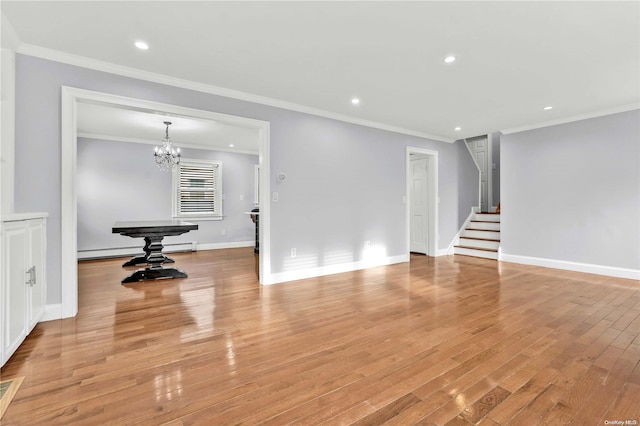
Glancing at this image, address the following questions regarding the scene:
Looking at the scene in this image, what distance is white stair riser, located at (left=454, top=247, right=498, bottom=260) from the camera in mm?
5705

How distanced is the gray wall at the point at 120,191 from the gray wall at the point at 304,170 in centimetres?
376

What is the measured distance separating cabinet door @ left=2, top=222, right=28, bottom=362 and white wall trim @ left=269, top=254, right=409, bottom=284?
235 centimetres

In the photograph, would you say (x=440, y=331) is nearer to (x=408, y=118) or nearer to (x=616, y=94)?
(x=408, y=118)

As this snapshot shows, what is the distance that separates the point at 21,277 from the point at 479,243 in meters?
6.79

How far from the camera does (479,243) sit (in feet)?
20.1

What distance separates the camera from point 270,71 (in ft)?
10.2

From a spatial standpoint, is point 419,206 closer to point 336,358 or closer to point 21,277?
point 336,358

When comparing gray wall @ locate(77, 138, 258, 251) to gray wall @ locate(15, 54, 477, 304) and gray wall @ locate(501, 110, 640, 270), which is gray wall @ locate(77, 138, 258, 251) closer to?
gray wall @ locate(15, 54, 477, 304)

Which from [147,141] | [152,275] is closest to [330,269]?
[152,275]

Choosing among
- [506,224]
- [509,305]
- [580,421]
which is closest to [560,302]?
[509,305]

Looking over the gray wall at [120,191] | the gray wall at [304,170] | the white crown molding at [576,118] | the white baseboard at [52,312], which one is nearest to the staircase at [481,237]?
the gray wall at [304,170]

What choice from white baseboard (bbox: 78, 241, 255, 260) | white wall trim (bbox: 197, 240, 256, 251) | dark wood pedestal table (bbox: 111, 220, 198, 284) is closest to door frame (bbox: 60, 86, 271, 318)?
dark wood pedestal table (bbox: 111, 220, 198, 284)

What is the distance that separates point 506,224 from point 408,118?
9.17 ft

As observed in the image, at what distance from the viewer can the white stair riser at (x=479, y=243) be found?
19.2ft
